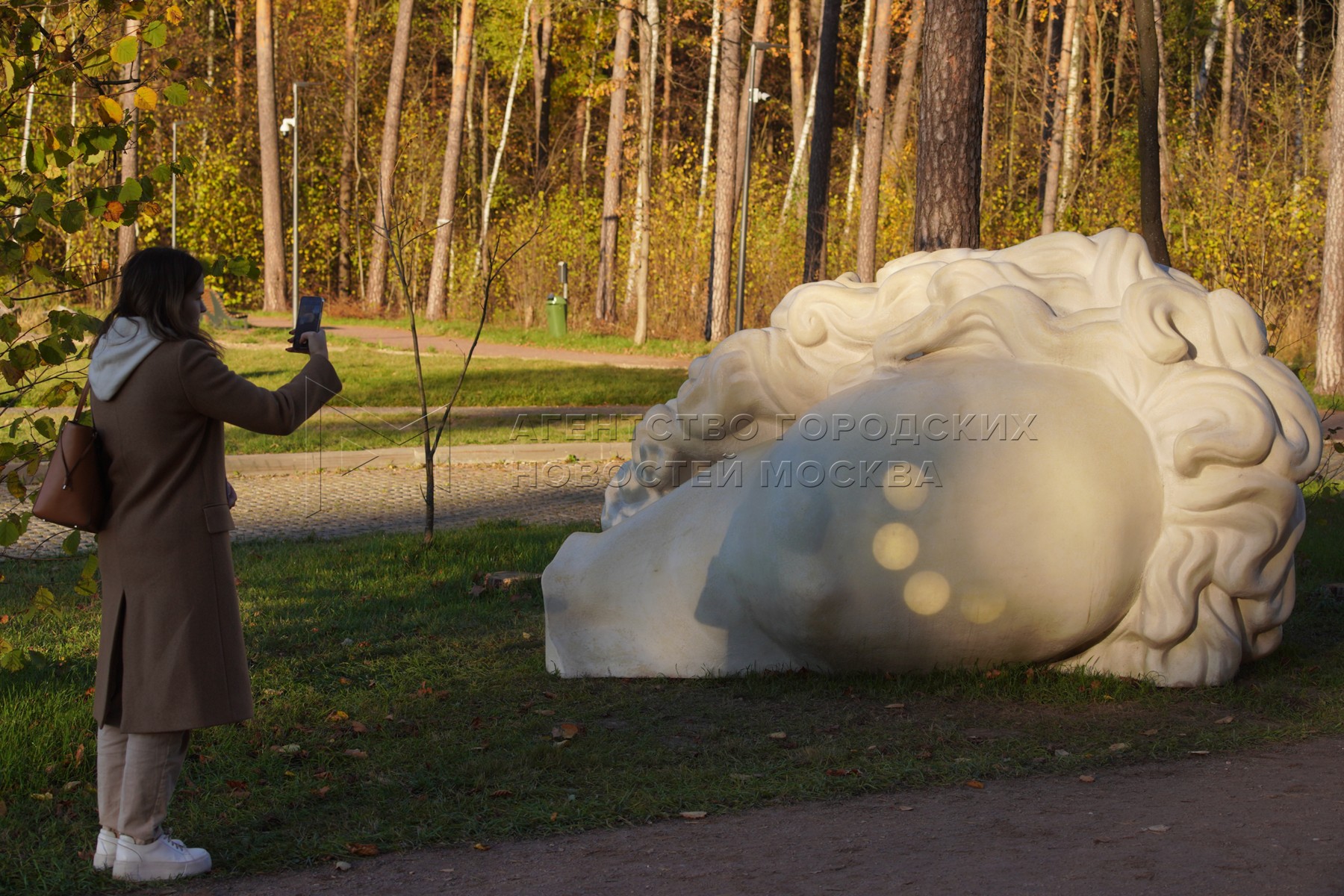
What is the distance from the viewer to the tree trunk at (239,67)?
136 feet

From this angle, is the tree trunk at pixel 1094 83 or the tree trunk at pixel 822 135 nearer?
the tree trunk at pixel 822 135

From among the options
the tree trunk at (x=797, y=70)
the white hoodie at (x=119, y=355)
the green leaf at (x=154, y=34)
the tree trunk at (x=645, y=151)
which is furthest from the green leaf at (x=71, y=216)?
the tree trunk at (x=797, y=70)

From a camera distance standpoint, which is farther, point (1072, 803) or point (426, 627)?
point (426, 627)

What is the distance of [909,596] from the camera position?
4.97 m

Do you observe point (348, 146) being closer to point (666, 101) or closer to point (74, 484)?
point (666, 101)

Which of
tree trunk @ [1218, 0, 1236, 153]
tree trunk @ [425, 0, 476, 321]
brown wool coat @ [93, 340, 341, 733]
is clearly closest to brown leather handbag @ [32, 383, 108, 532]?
brown wool coat @ [93, 340, 341, 733]

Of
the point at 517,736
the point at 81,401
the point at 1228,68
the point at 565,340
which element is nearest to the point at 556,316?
the point at 565,340

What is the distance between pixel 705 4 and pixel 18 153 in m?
26.8

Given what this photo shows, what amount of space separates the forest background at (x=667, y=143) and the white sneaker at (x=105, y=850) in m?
16.7

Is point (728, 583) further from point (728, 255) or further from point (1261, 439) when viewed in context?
point (728, 255)

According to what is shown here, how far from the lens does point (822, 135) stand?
23312mm

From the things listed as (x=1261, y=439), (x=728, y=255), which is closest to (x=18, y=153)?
(x=1261, y=439)

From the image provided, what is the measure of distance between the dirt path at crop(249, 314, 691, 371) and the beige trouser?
58.5 ft

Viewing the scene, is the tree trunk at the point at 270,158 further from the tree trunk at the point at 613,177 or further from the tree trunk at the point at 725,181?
the tree trunk at the point at 725,181
